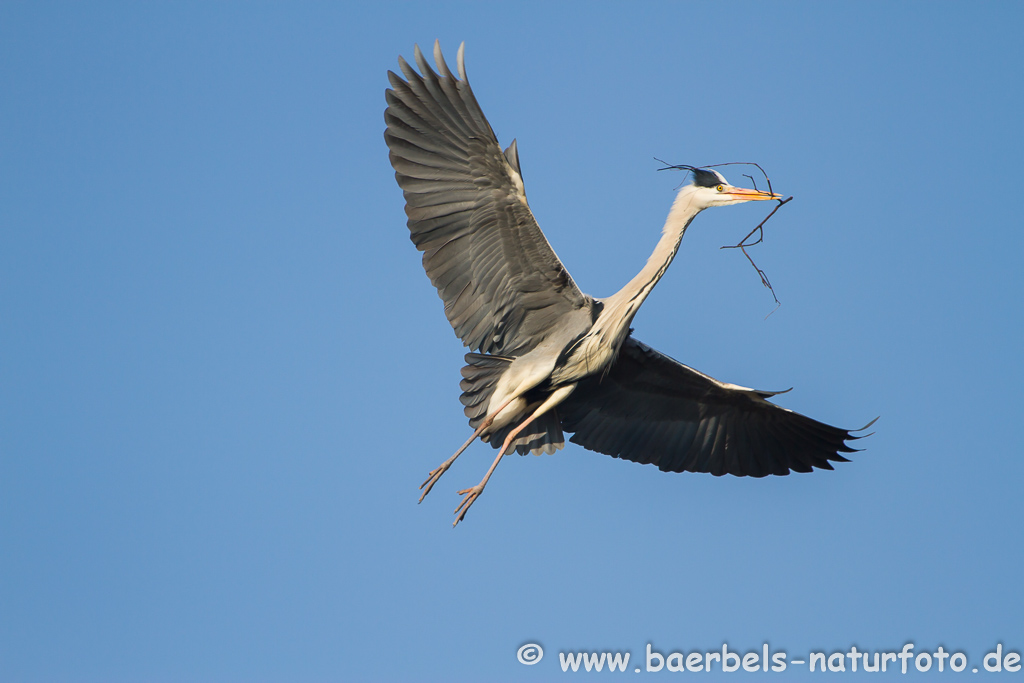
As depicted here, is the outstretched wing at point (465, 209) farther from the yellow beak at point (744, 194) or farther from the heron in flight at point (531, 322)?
the yellow beak at point (744, 194)

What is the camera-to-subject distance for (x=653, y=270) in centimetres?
854

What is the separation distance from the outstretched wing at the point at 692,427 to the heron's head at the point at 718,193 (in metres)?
1.96

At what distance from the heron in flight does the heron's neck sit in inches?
0.5

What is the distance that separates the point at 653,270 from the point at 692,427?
240 cm

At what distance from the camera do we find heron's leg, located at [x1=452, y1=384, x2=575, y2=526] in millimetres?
8191

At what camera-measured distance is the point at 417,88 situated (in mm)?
8008

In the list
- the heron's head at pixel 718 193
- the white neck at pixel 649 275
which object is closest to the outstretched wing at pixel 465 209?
the white neck at pixel 649 275

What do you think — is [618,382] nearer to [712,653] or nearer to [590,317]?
[590,317]

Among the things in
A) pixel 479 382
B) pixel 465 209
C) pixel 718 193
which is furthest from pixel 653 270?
pixel 479 382

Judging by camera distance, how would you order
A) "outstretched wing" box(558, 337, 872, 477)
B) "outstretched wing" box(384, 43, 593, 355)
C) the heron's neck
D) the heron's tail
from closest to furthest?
"outstretched wing" box(384, 43, 593, 355)
the heron's neck
the heron's tail
"outstretched wing" box(558, 337, 872, 477)

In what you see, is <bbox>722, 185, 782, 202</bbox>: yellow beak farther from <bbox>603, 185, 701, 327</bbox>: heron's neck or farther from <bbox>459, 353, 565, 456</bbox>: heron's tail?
<bbox>459, 353, 565, 456</bbox>: heron's tail

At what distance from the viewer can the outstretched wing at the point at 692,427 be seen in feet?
32.9

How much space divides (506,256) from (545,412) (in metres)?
1.59

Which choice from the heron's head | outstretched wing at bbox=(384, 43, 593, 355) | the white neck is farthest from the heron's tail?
the heron's head
